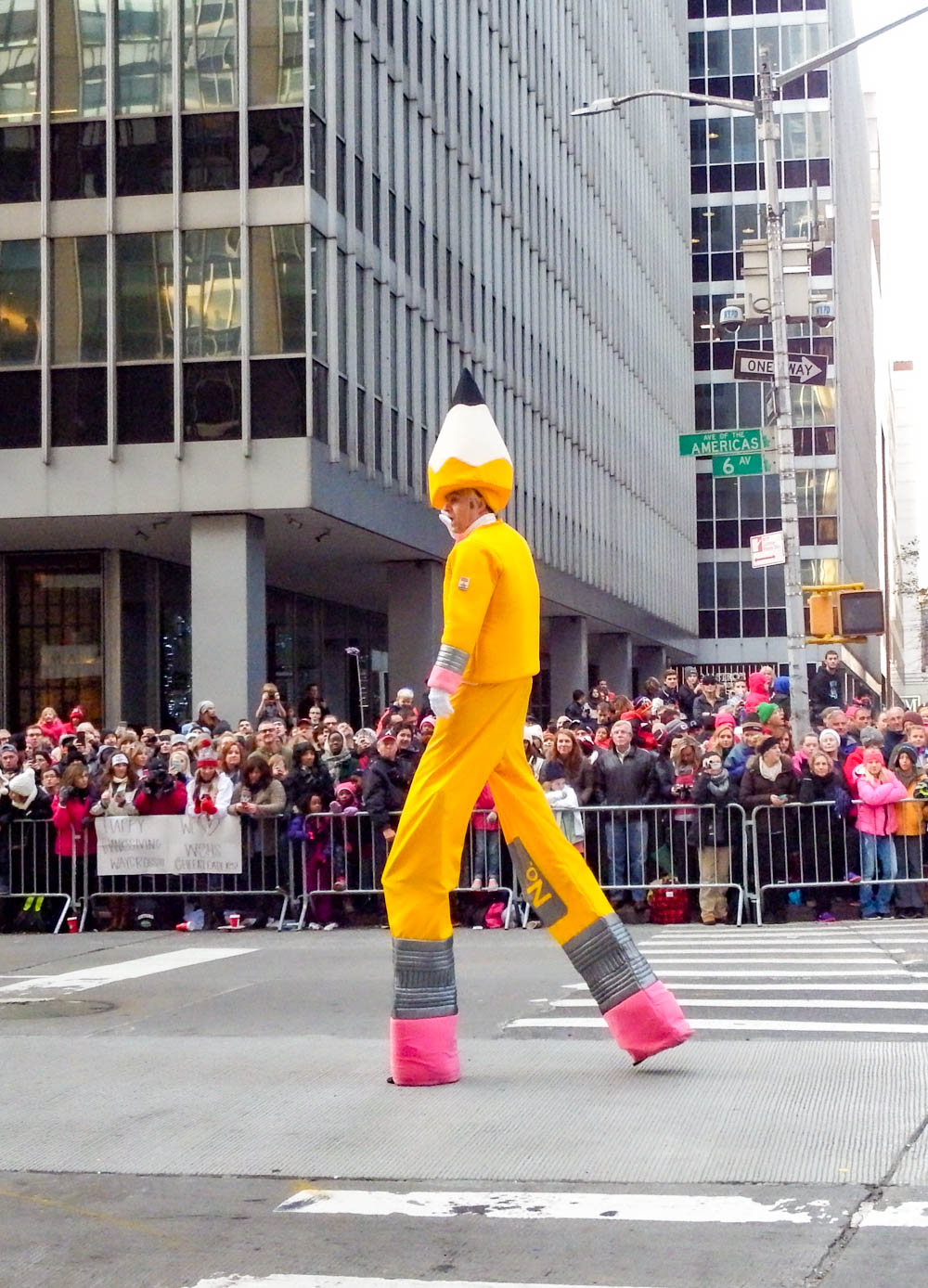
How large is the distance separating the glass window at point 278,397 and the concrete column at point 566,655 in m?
23.7

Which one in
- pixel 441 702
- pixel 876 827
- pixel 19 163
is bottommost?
pixel 876 827

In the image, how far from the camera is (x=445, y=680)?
670 cm

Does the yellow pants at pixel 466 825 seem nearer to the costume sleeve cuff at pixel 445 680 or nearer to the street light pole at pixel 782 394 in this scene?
the costume sleeve cuff at pixel 445 680

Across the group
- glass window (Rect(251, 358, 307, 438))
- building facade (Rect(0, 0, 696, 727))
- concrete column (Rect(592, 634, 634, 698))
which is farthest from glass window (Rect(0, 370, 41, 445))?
concrete column (Rect(592, 634, 634, 698))

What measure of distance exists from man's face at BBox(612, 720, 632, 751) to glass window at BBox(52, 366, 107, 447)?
1188 centimetres

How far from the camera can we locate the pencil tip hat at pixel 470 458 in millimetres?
7207

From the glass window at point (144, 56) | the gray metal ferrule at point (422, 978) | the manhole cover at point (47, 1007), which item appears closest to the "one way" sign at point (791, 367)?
the glass window at point (144, 56)

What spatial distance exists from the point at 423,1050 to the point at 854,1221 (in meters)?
2.33

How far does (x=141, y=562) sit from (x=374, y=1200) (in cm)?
2523

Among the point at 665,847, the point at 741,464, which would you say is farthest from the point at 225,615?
the point at 665,847

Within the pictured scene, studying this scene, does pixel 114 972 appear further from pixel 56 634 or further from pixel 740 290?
pixel 740 290

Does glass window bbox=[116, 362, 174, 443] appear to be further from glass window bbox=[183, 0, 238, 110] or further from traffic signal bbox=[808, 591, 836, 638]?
traffic signal bbox=[808, 591, 836, 638]

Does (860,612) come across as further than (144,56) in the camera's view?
No

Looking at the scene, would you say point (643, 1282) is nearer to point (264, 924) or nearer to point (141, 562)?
point (264, 924)
